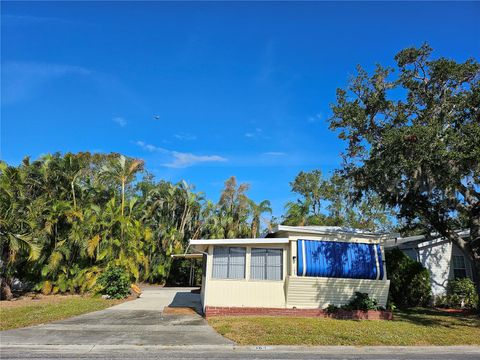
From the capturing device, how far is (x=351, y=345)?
30.7 feet

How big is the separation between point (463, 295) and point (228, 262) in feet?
37.6

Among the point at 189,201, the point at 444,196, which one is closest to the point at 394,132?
the point at 444,196

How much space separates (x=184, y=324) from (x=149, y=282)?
19.6m

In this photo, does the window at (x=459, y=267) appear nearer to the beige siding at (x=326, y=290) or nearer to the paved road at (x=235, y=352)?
the beige siding at (x=326, y=290)

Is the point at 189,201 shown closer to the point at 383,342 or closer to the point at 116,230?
the point at 116,230

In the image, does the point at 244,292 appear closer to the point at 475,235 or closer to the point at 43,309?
the point at 43,309

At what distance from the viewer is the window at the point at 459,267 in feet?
61.4

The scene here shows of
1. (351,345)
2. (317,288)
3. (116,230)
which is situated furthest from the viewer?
(116,230)

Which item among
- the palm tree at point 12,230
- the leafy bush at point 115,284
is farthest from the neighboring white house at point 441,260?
the palm tree at point 12,230

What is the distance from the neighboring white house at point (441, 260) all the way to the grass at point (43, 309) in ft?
48.7

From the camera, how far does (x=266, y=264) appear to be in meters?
14.4

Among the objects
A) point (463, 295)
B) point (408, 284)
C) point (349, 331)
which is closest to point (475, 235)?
point (408, 284)

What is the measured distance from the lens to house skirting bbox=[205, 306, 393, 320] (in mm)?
13531

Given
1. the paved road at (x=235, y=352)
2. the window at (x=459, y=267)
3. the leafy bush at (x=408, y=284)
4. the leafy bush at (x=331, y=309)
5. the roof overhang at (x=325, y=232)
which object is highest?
the roof overhang at (x=325, y=232)
